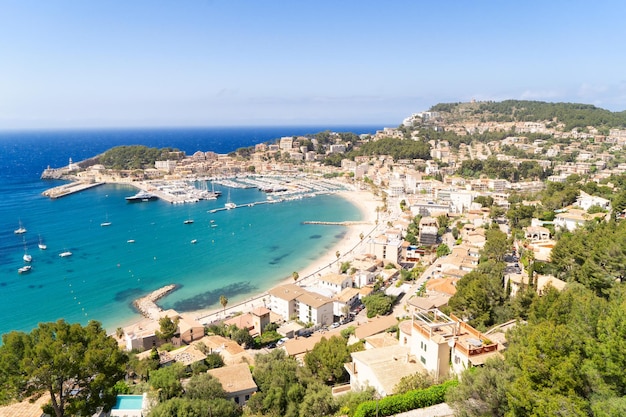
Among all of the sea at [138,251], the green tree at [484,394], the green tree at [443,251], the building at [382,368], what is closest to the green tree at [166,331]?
the sea at [138,251]

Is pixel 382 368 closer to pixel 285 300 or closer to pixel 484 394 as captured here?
pixel 484 394

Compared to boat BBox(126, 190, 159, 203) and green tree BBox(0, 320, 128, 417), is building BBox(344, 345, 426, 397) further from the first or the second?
boat BBox(126, 190, 159, 203)

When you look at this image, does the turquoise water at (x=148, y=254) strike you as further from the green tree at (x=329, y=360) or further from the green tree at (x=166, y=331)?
the green tree at (x=329, y=360)

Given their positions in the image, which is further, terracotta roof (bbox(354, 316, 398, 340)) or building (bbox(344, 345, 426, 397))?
terracotta roof (bbox(354, 316, 398, 340))

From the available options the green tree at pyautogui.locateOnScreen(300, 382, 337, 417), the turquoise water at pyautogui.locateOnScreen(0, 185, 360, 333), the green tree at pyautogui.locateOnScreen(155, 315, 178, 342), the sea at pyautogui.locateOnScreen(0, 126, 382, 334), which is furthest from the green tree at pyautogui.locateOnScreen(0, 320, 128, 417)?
the turquoise water at pyautogui.locateOnScreen(0, 185, 360, 333)

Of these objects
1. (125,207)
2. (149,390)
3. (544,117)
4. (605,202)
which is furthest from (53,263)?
(544,117)

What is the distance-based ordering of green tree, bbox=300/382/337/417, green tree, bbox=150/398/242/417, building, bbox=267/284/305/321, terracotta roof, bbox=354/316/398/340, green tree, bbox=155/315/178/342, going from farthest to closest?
building, bbox=267/284/305/321
green tree, bbox=155/315/178/342
terracotta roof, bbox=354/316/398/340
green tree, bbox=300/382/337/417
green tree, bbox=150/398/242/417
